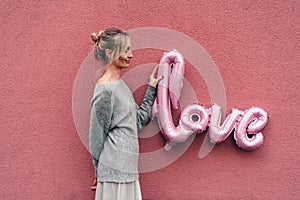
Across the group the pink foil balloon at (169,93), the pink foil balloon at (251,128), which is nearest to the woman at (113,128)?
the pink foil balloon at (169,93)

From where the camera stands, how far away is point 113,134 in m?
3.20

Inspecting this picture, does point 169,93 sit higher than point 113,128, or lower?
higher

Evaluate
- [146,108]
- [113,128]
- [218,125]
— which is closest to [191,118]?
[218,125]

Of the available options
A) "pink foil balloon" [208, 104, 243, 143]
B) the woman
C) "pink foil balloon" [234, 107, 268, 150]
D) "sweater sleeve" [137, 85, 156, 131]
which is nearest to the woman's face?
the woman

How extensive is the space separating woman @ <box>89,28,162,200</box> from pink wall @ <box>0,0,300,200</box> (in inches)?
17.8

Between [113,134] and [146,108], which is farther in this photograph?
[146,108]

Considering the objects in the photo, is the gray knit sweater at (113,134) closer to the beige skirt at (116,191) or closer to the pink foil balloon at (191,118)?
the beige skirt at (116,191)

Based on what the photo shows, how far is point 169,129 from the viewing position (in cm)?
348

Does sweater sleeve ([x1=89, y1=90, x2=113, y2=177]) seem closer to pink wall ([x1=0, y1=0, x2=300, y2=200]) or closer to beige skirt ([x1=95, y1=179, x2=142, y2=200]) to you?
beige skirt ([x1=95, y1=179, x2=142, y2=200])

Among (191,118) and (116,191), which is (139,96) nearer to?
(191,118)

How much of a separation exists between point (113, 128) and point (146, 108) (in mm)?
362

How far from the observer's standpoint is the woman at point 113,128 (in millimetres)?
3156

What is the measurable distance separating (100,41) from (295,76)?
1.47 metres

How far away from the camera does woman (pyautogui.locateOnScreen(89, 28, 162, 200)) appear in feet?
10.4
